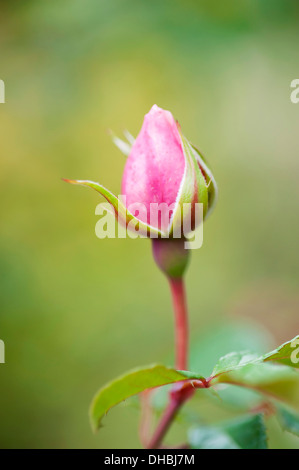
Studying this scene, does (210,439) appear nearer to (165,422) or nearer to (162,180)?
(165,422)

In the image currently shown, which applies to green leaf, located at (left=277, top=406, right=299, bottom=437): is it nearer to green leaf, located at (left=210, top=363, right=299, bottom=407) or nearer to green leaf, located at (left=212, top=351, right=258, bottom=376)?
green leaf, located at (left=210, top=363, right=299, bottom=407)

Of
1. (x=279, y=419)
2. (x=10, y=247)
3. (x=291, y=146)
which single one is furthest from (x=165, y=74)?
(x=279, y=419)

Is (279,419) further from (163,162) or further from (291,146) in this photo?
(291,146)

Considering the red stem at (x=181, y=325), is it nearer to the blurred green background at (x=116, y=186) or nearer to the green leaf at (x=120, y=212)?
the green leaf at (x=120, y=212)

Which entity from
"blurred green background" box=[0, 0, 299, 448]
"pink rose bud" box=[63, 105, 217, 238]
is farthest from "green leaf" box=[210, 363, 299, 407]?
"blurred green background" box=[0, 0, 299, 448]

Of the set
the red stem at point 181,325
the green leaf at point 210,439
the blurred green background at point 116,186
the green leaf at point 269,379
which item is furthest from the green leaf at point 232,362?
the blurred green background at point 116,186
